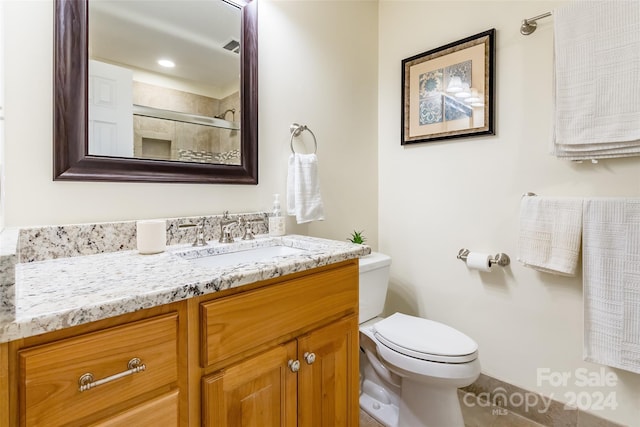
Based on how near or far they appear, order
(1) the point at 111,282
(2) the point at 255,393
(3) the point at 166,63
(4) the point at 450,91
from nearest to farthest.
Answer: (1) the point at 111,282
(2) the point at 255,393
(3) the point at 166,63
(4) the point at 450,91

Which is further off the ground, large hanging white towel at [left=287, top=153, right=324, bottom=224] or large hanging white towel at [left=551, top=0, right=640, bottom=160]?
large hanging white towel at [left=551, top=0, right=640, bottom=160]

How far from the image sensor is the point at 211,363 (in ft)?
2.32

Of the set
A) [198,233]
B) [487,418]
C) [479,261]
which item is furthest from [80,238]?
[487,418]

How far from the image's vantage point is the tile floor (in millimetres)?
1482

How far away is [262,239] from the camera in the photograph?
134cm

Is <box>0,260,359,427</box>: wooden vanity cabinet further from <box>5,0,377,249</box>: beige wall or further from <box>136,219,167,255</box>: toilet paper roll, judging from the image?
<box>5,0,377,249</box>: beige wall

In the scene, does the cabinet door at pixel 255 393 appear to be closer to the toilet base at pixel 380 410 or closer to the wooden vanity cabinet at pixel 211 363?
the wooden vanity cabinet at pixel 211 363

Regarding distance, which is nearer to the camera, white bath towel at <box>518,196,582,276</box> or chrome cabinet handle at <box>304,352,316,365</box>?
chrome cabinet handle at <box>304,352,316,365</box>

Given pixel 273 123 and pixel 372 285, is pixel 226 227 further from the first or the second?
pixel 372 285

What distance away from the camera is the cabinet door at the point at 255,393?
2.35 feet

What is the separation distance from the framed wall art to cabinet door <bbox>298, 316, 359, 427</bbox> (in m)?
1.21

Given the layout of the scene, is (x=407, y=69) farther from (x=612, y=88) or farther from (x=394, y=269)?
(x=394, y=269)

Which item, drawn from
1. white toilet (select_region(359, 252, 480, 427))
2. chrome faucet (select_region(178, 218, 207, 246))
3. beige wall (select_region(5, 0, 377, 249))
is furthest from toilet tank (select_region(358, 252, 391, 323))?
chrome faucet (select_region(178, 218, 207, 246))

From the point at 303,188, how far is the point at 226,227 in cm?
42
